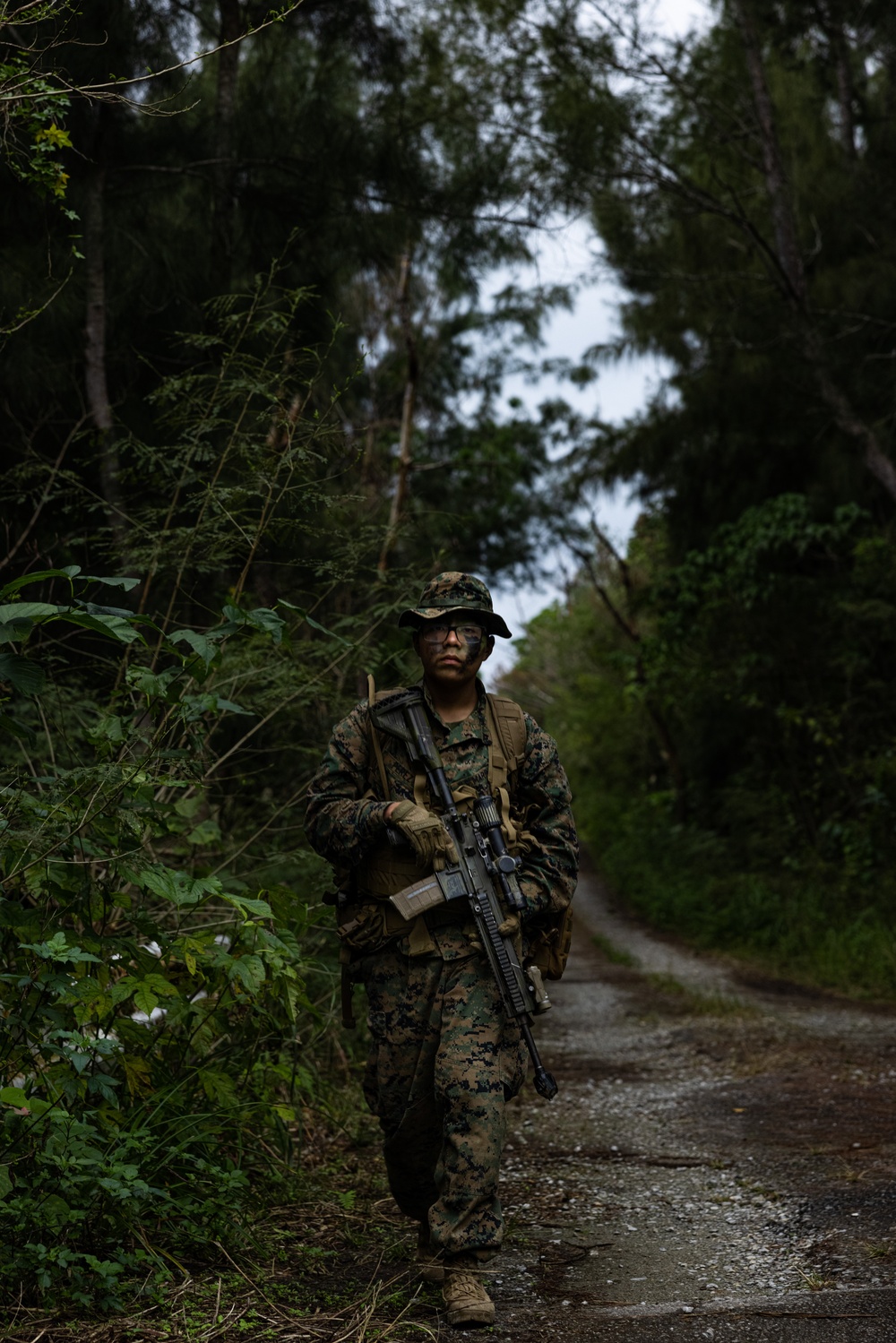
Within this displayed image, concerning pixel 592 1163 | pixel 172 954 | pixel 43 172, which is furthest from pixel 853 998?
pixel 43 172

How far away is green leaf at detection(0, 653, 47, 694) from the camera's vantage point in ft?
10.0

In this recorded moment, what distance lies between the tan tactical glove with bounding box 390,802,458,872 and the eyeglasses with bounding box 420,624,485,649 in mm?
539

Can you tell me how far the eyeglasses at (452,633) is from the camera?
4.06 m

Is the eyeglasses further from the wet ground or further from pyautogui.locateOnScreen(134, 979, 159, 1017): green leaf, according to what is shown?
the wet ground

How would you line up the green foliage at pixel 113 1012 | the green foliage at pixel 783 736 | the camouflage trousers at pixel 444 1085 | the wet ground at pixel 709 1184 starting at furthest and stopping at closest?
the green foliage at pixel 783 736 < the camouflage trousers at pixel 444 1085 < the wet ground at pixel 709 1184 < the green foliage at pixel 113 1012

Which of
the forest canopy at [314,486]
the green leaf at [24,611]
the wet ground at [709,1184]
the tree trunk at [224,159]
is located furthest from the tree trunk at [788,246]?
the green leaf at [24,611]

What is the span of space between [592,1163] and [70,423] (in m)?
4.59

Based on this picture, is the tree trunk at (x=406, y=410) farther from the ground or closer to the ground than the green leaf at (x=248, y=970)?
farther from the ground

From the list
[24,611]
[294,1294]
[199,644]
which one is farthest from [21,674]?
[294,1294]

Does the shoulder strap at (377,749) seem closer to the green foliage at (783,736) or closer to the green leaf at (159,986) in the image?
the green leaf at (159,986)

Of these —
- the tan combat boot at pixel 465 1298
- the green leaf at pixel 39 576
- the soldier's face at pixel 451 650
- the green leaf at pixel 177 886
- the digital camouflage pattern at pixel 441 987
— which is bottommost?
the tan combat boot at pixel 465 1298

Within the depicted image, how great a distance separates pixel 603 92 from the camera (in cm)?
1231

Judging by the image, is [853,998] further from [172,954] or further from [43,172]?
[43,172]

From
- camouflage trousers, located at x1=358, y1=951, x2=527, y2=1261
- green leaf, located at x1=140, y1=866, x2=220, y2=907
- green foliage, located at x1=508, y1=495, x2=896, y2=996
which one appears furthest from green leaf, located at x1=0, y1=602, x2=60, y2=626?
Answer: green foliage, located at x1=508, y1=495, x2=896, y2=996
